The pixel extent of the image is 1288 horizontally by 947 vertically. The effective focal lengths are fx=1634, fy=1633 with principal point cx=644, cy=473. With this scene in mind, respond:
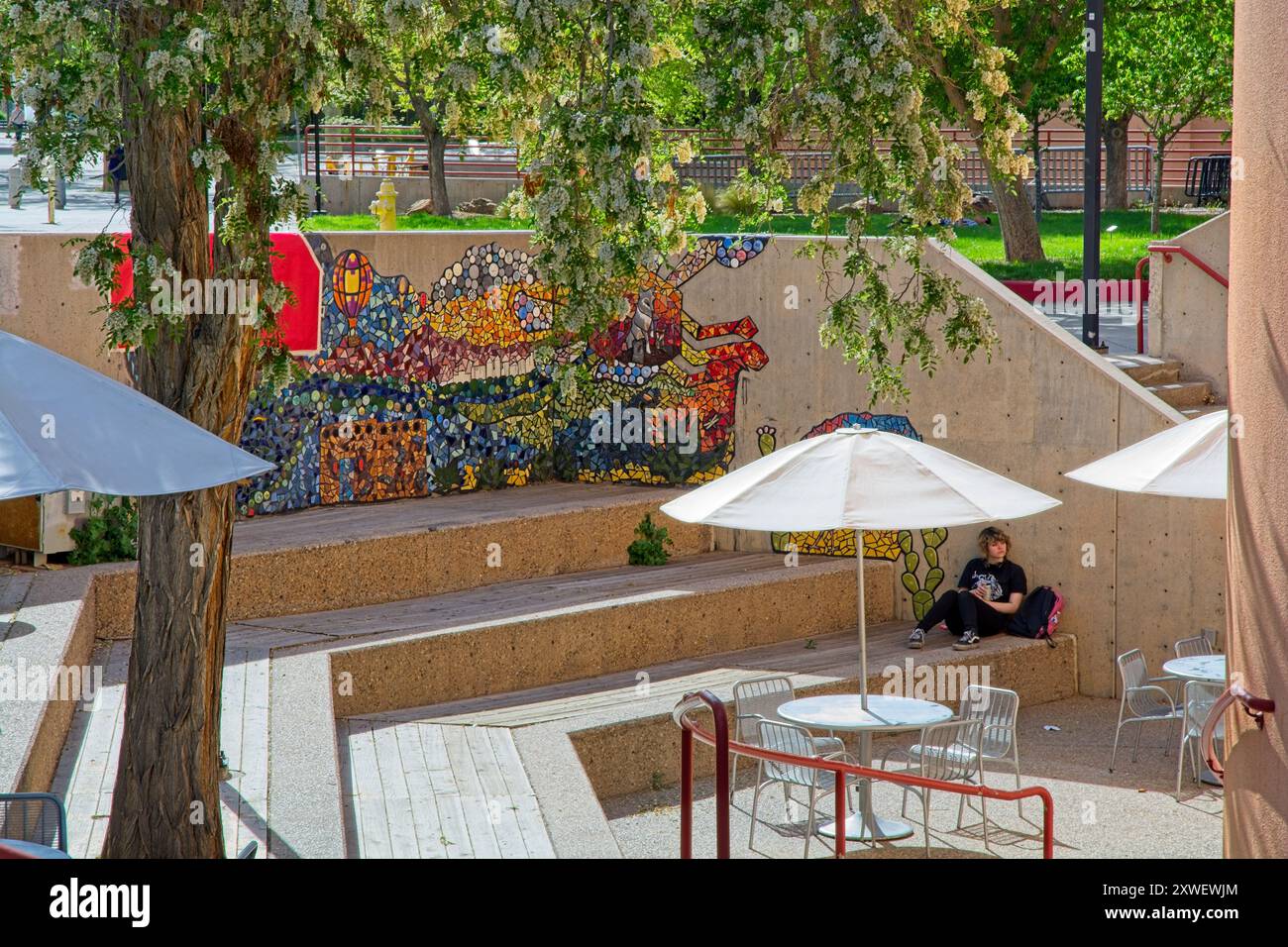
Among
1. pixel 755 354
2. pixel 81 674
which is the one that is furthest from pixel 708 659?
pixel 81 674

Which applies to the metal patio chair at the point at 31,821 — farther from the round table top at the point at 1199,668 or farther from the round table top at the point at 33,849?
the round table top at the point at 1199,668

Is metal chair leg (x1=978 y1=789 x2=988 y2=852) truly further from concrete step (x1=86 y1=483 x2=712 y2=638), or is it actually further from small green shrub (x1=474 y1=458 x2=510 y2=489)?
small green shrub (x1=474 y1=458 x2=510 y2=489)

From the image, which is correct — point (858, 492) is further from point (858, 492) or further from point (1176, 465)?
point (1176, 465)

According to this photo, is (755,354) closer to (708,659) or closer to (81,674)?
(708,659)

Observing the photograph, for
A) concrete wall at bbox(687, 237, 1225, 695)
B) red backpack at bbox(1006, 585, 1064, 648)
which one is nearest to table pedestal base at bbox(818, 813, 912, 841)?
red backpack at bbox(1006, 585, 1064, 648)

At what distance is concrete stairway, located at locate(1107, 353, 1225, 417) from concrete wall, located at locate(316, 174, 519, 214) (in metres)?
16.3

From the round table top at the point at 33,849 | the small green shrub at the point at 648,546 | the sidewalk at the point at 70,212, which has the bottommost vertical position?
the small green shrub at the point at 648,546

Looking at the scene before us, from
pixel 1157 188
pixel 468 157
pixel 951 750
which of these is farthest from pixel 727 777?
pixel 468 157

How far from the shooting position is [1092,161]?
14.7m

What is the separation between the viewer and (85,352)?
12.9m

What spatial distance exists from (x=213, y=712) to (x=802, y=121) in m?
3.70

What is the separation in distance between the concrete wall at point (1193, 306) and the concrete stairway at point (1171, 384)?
1.18 ft

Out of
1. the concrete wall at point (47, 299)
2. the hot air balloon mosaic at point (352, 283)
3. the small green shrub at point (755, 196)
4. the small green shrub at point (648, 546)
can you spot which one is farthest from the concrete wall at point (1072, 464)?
the small green shrub at point (755, 196)

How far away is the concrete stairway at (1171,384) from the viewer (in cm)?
1658
